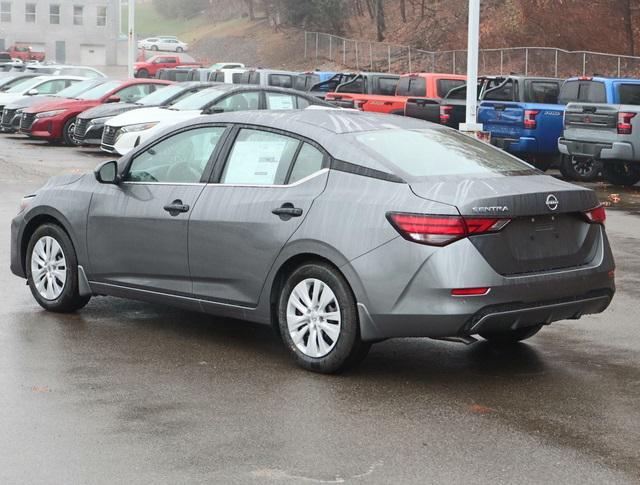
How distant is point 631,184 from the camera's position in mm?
21234

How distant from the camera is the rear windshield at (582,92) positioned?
2128 centimetres

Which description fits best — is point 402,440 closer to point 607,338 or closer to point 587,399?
point 587,399

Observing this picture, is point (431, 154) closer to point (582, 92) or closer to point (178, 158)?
point (178, 158)

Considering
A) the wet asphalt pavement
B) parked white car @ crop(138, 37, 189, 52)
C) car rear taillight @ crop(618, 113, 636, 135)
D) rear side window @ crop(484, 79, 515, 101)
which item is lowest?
the wet asphalt pavement

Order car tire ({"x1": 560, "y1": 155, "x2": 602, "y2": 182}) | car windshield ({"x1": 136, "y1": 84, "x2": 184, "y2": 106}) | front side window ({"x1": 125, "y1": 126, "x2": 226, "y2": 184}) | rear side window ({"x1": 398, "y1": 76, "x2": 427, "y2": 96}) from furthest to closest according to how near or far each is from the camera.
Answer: rear side window ({"x1": 398, "y1": 76, "x2": 427, "y2": 96}), car windshield ({"x1": 136, "y1": 84, "x2": 184, "y2": 106}), car tire ({"x1": 560, "y1": 155, "x2": 602, "y2": 182}), front side window ({"x1": 125, "y1": 126, "x2": 226, "y2": 184})

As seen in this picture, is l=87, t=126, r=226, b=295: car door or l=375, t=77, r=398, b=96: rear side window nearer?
l=87, t=126, r=226, b=295: car door

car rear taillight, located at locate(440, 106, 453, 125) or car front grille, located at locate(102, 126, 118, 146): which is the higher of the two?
car rear taillight, located at locate(440, 106, 453, 125)

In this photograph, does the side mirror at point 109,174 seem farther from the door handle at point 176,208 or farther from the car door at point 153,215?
the door handle at point 176,208

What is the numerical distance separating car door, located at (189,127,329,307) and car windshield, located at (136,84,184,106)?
57.1 ft

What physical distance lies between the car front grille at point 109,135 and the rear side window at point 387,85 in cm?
826

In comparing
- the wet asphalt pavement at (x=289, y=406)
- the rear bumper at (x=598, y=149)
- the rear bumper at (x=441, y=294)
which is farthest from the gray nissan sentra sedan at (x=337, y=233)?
the rear bumper at (x=598, y=149)

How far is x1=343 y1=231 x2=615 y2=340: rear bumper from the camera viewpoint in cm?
668

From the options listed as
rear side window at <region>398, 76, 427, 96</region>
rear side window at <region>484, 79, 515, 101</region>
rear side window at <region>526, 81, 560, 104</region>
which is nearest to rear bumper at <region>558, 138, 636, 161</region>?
rear side window at <region>526, 81, 560, 104</region>

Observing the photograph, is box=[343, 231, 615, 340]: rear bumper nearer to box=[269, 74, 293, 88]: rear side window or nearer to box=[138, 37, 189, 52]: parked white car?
box=[269, 74, 293, 88]: rear side window
